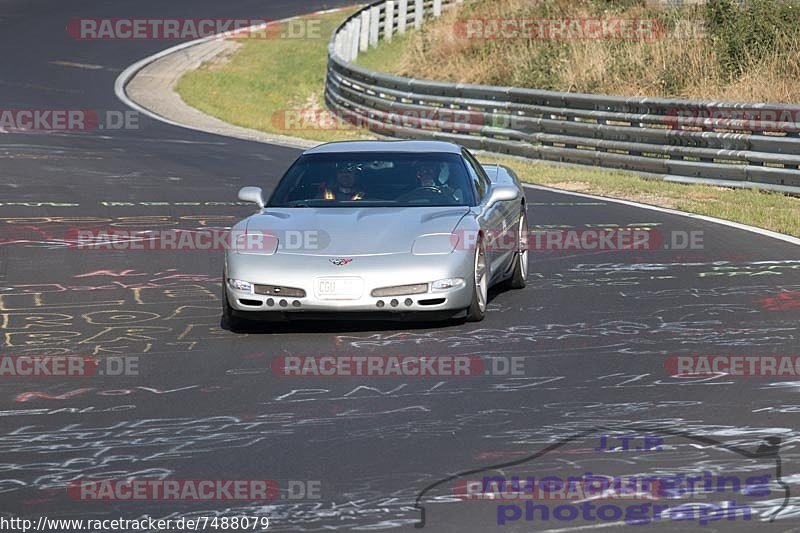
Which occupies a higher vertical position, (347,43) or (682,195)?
(347,43)

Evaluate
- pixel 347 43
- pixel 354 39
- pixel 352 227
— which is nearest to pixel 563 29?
pixel 347 43

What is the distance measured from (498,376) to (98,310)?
3.95 m

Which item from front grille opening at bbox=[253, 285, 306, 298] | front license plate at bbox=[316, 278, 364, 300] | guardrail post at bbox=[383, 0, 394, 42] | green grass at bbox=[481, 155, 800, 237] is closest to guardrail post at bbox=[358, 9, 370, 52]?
guardrail post at bbox=[383, 0, 394, 42]

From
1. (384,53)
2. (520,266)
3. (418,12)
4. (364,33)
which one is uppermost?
(418,12)

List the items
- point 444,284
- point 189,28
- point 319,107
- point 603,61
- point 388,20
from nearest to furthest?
point 444,284 < point 603,61 < point 319,107 < point 388,20 < point 189,28

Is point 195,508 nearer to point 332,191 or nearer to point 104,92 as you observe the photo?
point 332,191

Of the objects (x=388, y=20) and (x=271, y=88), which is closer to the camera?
(x=271, y=88)

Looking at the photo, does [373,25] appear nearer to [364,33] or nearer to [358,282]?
[364,33]

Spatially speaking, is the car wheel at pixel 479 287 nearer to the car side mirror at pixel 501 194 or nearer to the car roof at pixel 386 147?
the car side mirror at pixel 501 194

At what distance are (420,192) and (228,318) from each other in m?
2.00

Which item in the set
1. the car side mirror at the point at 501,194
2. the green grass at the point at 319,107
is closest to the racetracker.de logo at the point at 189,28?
the green grass at the point at 319,107

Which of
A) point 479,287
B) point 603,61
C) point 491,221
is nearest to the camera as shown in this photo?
point 479,287

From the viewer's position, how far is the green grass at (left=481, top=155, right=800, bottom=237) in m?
17.2

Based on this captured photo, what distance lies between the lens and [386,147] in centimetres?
1246
